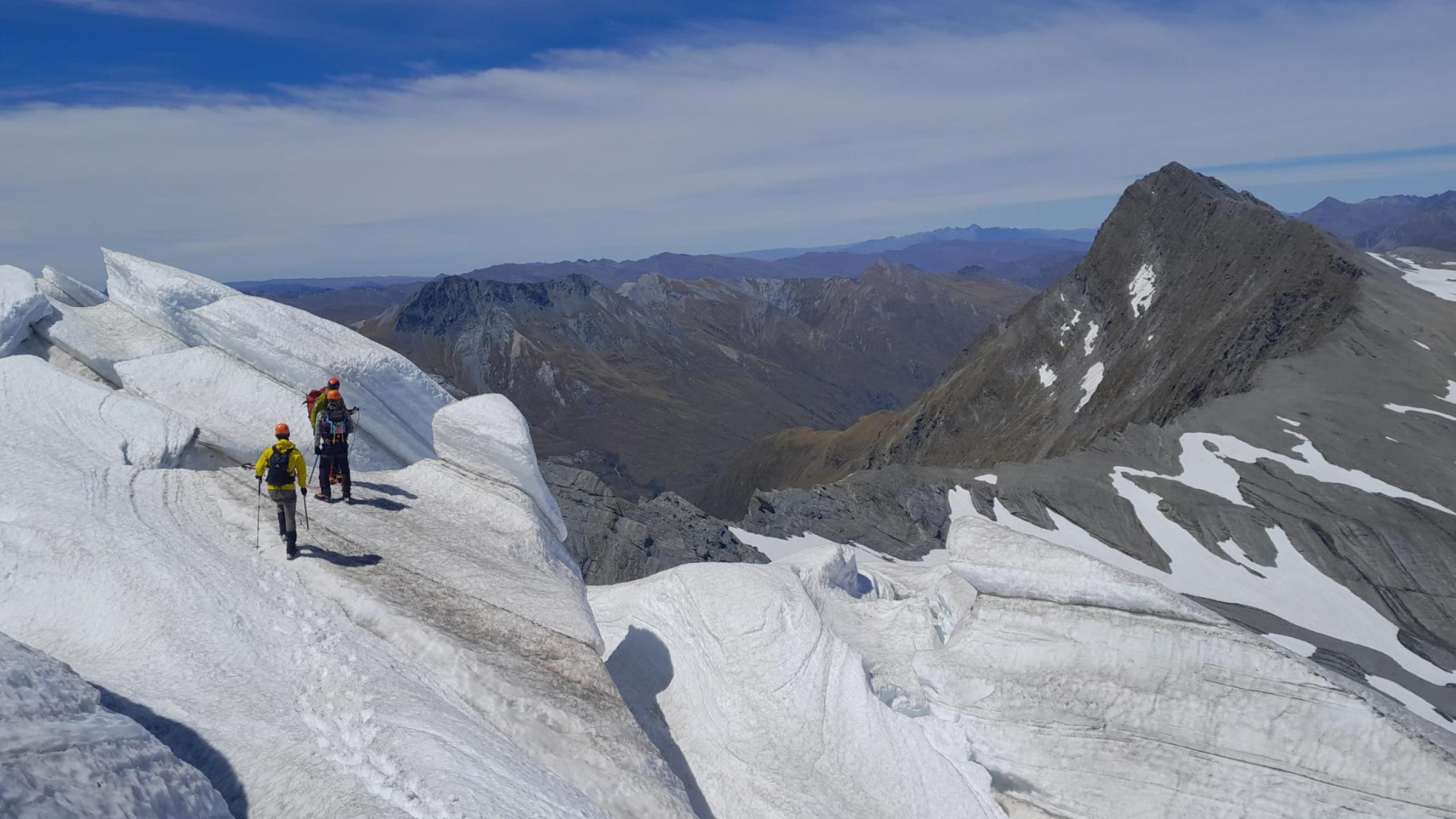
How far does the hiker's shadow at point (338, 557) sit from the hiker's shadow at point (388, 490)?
4043mm

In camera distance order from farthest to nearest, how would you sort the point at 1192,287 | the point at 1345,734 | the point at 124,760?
the point at 1192,287 → the point at 1345,734 → the point at 124,760

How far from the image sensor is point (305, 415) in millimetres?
20484

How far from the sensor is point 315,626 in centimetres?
1193

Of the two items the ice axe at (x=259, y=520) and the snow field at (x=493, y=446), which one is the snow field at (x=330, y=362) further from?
the ice axe at (x=259, y=520)

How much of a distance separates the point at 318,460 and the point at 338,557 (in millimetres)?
5486

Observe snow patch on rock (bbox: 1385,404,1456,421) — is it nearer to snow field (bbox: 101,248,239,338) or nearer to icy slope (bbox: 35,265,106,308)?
snow field (bbox: 101,248,239,338)

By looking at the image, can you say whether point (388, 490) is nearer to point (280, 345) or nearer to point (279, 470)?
point (279, 470)

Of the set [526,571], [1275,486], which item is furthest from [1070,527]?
[526,571]

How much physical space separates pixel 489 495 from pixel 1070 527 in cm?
4196

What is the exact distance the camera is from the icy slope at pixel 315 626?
9336 mm

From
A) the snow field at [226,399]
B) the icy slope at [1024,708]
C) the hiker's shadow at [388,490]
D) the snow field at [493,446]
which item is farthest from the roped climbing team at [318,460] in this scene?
the icy slope at [1024,708]

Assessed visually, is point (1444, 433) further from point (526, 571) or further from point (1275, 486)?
point (526, 571)

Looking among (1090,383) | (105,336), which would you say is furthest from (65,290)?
(1090,383)

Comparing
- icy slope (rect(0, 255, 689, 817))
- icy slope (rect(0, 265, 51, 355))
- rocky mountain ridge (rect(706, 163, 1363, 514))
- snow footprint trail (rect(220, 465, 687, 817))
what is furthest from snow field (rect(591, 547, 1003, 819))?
rocky mountain ridge (rect(706, 163, 1363, 514))
